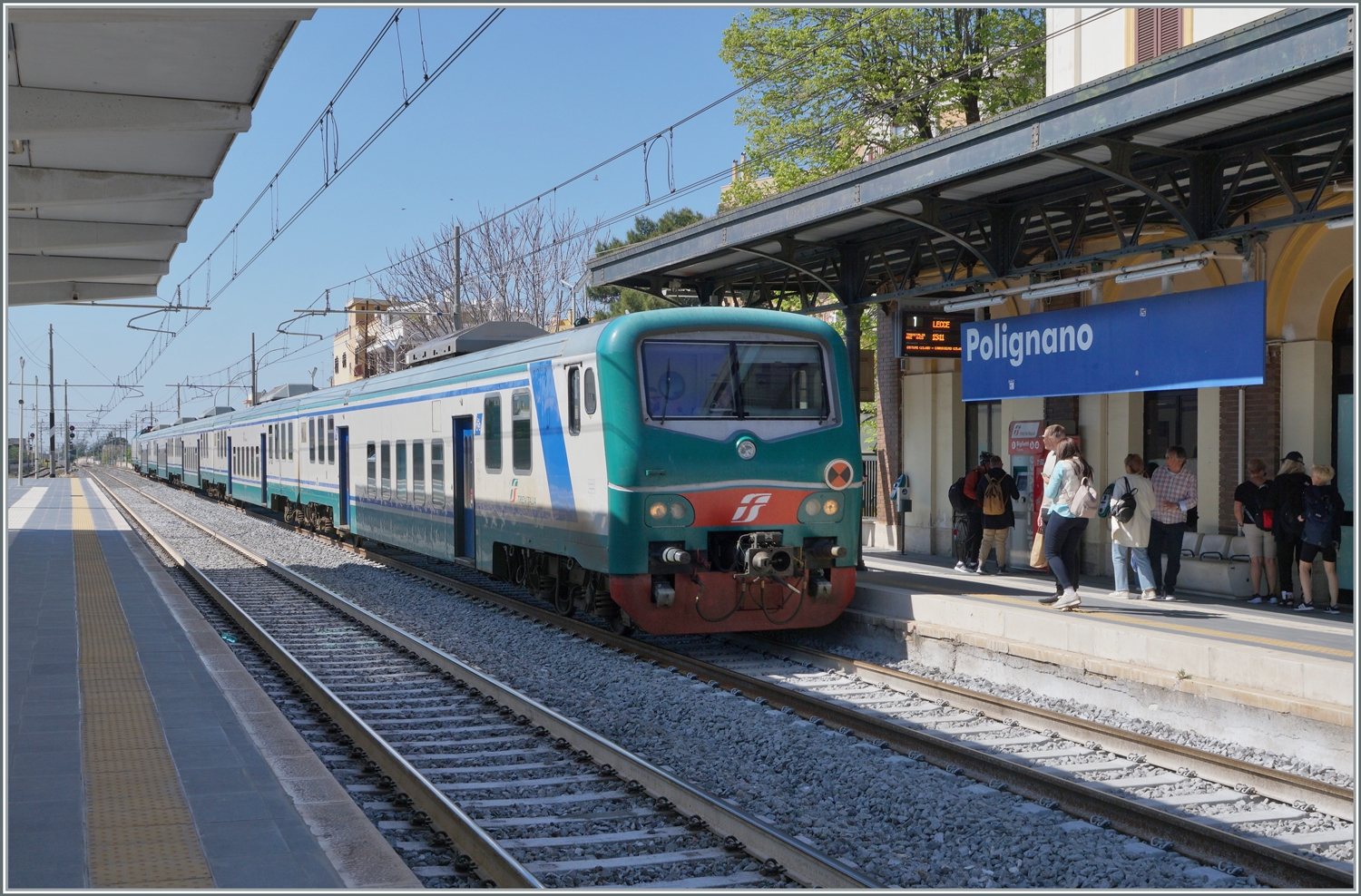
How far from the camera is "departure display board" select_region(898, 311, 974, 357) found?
52.3ft

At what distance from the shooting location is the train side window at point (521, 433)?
40.8 ft

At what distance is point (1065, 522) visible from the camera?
10.8 metres

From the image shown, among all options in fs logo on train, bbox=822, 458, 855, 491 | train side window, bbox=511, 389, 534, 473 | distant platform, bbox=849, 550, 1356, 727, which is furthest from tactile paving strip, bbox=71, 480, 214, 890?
distant platform, bbox=849, 550, 1356, 727

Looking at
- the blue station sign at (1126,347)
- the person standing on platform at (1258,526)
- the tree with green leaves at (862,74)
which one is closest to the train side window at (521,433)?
the blue station sign at (1126,347)

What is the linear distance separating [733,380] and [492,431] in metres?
3.59

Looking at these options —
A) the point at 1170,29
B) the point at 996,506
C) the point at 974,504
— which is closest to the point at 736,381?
the point at 996,506

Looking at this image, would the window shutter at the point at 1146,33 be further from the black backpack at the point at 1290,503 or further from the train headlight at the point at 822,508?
the train headlight at the point at 822,508

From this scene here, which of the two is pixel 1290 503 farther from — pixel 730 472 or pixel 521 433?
pixel 521 433

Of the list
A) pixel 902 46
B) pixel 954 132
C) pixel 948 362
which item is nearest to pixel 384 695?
pixel 954 132

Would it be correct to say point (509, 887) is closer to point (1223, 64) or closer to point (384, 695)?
point (384, 695)

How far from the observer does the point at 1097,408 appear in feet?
51.3

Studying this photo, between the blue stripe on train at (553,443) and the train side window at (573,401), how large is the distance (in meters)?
0.24

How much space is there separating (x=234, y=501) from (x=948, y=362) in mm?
28436

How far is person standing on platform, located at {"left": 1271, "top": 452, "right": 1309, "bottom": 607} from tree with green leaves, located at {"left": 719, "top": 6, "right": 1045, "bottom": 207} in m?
13.8
